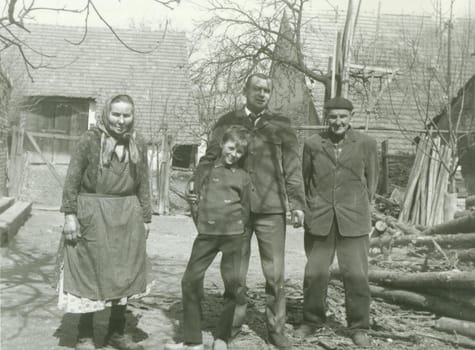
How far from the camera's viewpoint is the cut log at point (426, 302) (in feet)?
17.4

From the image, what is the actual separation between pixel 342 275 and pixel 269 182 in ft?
3.58

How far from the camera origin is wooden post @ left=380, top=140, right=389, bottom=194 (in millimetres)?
16203

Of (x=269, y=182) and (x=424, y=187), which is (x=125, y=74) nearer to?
(x=424, y=187)

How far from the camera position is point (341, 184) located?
16.3ft

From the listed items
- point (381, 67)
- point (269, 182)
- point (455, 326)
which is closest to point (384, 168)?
point (381, 67)

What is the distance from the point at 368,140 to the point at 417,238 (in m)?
3.57

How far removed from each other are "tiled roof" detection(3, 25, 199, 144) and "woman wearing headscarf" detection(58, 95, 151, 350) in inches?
650

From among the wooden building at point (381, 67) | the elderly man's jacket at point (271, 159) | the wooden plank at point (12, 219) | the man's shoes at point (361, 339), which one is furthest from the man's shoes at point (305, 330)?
the wooden building at point (381, 67)

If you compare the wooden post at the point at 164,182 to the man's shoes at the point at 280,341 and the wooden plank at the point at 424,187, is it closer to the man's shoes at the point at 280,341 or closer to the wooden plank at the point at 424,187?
the wooden plank at the point at 424,187

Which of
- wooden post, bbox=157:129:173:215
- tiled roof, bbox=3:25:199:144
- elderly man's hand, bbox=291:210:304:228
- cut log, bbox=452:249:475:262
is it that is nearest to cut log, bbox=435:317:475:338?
cut log, bbox=452:249:475:262

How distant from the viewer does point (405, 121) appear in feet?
60.7

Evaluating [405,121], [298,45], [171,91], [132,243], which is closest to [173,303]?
[132,243]

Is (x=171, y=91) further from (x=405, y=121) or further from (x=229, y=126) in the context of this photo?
(x=229, y=126)

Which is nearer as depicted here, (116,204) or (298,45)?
(116,204)
